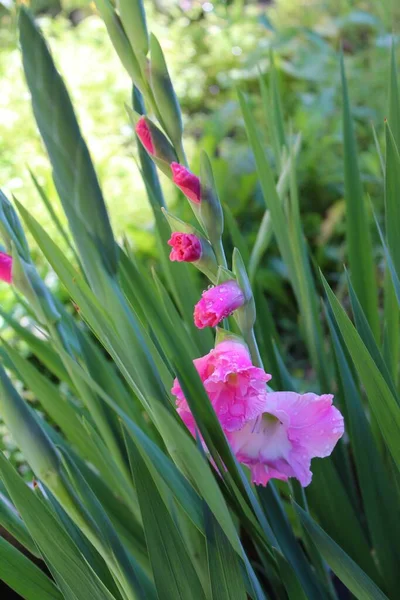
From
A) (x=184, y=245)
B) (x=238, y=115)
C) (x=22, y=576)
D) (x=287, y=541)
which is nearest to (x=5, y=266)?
(x=184, y=245)

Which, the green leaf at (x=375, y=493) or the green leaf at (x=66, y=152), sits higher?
the green leaf at (x=66, y=152)

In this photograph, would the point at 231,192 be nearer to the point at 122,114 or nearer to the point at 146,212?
the point at 146,212

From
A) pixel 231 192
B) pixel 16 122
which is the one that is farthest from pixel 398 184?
pixel 16 122

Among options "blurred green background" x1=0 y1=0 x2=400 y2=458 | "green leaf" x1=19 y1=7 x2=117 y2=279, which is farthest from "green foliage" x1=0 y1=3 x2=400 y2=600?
"blurred green background" x1=0 y1=0 x2=400 y2=458

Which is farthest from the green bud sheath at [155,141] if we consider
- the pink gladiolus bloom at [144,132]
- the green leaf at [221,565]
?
the green leaf at [221,565]

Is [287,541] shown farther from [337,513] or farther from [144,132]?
[144,132]

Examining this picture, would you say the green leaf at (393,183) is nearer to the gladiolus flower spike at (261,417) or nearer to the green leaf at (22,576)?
the gladiolus flower spike at (261,417)
